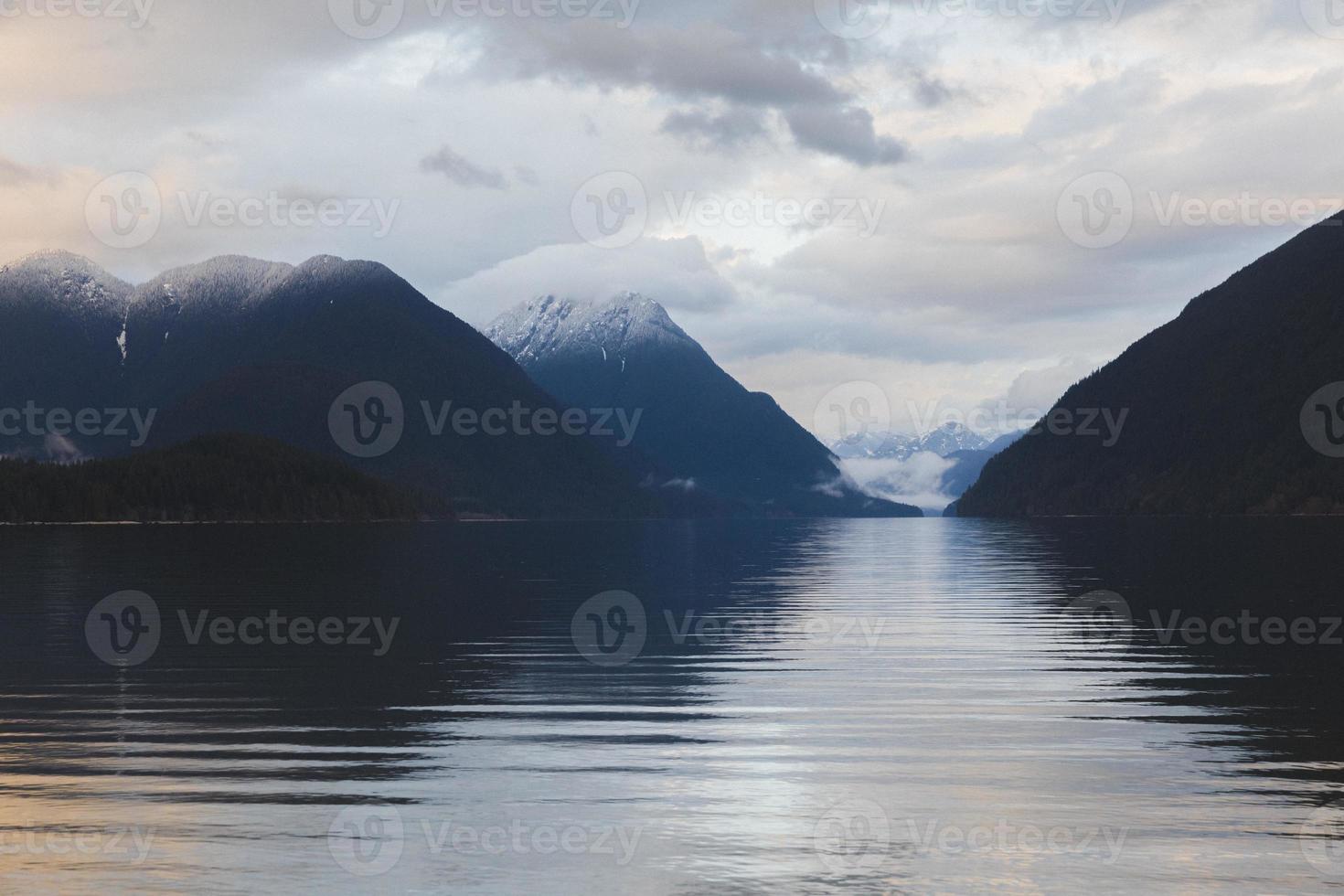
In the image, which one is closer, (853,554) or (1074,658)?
(1074,658)

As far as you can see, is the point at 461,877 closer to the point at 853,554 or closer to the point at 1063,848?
the point at 1063,848

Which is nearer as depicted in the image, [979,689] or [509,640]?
[979,689]

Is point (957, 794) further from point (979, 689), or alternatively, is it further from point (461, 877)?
point (979, 689)

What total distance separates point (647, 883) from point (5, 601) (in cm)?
5962

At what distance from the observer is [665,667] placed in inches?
1585

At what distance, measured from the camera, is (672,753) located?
84.3 ft

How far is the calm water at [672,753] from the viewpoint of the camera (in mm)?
18000

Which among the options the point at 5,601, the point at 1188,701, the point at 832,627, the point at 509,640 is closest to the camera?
the point at 1188,701

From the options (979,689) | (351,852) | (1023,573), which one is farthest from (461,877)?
(1023,573)

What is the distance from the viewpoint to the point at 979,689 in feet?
115

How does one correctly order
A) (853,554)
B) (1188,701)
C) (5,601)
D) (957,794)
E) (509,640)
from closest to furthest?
(957,794) < (1188,701) < (509,640) < (5,601) < (853,554)

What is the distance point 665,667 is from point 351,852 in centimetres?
2228

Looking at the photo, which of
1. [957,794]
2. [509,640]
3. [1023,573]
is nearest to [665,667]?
[509,640]

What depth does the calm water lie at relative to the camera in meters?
18.0
